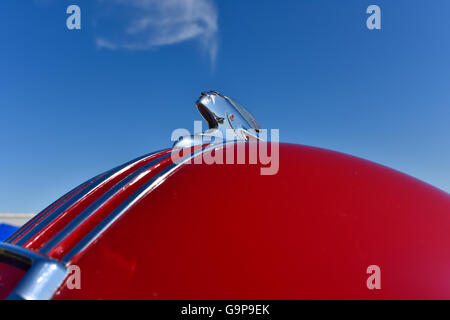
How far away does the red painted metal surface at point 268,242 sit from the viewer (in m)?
1.14

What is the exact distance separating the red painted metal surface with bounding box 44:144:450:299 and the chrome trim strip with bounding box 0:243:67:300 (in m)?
0.04

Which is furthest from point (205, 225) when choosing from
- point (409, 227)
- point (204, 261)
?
point (409, 227)

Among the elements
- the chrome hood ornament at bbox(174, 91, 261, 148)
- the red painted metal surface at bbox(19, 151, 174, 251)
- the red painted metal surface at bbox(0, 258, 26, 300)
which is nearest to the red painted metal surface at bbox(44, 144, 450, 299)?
the red painted metal surface at bbox(0, 258, 26, 300)

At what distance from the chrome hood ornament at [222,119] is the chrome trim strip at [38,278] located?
4.37ft

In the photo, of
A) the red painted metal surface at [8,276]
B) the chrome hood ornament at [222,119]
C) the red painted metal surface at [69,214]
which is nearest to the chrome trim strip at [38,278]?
the red painted metal surface at [8,276]

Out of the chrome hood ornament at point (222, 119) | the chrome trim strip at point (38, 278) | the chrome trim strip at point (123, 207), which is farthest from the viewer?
the chrome hood ornament at point (222, 119)

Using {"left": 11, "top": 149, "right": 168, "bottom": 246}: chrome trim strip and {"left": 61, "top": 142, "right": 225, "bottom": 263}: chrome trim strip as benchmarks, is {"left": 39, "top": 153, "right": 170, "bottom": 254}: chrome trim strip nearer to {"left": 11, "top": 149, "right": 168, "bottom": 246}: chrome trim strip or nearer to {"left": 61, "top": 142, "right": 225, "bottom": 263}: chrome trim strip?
{"left": 61, "top": 142, "right": 225, "bottom": 263}: chrome trim strip

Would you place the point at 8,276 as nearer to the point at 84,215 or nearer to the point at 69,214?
the point at 84,215

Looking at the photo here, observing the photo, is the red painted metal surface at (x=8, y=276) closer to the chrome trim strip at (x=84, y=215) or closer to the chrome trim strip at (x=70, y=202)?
the chrome trim strip at (x=84, y=215)

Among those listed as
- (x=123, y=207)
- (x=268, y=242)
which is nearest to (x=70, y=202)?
(x=123, y=207)

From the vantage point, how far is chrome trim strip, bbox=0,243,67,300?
104cm
